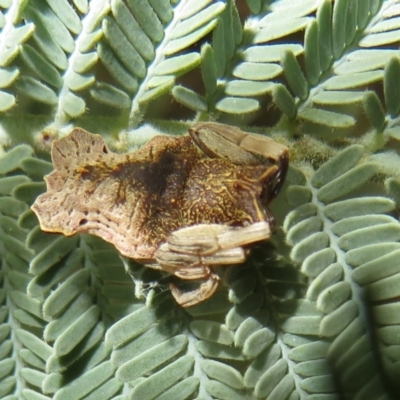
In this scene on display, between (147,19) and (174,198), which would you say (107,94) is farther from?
(174,198)

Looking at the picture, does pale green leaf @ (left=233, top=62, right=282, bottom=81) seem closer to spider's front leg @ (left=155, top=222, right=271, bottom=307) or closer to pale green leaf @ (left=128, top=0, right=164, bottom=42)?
pale green leaf @ (left=128, top=0, right=164, bottom=42)

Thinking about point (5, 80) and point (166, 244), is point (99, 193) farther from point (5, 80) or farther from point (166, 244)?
point (5, 80)

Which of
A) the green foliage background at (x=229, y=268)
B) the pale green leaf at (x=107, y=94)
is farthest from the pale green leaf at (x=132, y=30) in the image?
the pale green leaf at (x=107, y=94)

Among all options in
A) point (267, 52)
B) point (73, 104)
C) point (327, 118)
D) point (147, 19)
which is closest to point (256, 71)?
point (267, 52)

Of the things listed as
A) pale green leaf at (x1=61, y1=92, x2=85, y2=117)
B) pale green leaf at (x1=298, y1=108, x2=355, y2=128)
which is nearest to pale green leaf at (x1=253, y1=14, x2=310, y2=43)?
pale green leaf at (x1=298, y1=108, x2=355, y2=128)

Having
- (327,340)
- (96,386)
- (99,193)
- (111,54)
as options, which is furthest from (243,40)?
(96,386)

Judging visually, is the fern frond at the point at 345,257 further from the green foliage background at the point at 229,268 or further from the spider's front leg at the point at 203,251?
the spider's front leg at the point at 203,251
